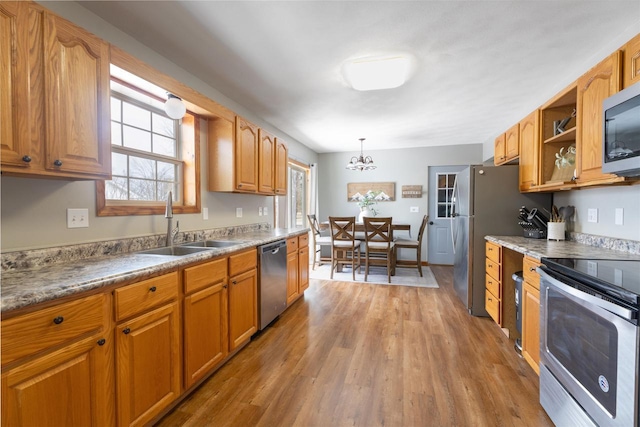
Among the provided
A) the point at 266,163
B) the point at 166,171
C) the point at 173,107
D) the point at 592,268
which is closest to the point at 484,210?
the point at 592,268

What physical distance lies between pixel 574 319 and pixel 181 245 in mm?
2601

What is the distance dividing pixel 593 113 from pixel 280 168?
293cm

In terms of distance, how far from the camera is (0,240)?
4.37ft

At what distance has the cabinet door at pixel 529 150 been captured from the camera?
8.35 ft

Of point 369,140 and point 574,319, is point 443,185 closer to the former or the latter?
point 369,140

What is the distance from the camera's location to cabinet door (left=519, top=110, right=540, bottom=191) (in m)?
2.54

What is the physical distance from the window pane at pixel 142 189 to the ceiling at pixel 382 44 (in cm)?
103

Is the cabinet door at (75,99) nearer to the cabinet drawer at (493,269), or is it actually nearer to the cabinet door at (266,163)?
the cabinet door at (266,163)

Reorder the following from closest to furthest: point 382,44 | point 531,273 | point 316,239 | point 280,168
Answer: point 531,273
point 382,44
point 280,168
point 316,239

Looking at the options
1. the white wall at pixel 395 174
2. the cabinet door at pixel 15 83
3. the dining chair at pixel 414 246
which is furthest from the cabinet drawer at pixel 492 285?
the cabinet door at pixel 15 83

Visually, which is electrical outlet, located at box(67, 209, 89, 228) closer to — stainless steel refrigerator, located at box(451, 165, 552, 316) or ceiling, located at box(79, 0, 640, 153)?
ceiling, located at box(79, 0, 640, 153)

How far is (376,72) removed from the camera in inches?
96.8

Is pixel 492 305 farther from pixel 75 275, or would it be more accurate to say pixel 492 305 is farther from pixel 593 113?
pixel 75 275

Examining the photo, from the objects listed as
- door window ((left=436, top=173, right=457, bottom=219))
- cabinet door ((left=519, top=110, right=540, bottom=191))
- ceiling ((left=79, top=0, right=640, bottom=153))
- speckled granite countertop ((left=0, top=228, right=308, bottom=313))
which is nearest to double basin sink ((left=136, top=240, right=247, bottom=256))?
speckled granite countertop ((left=0, top=228, right=308, bottom=313))
